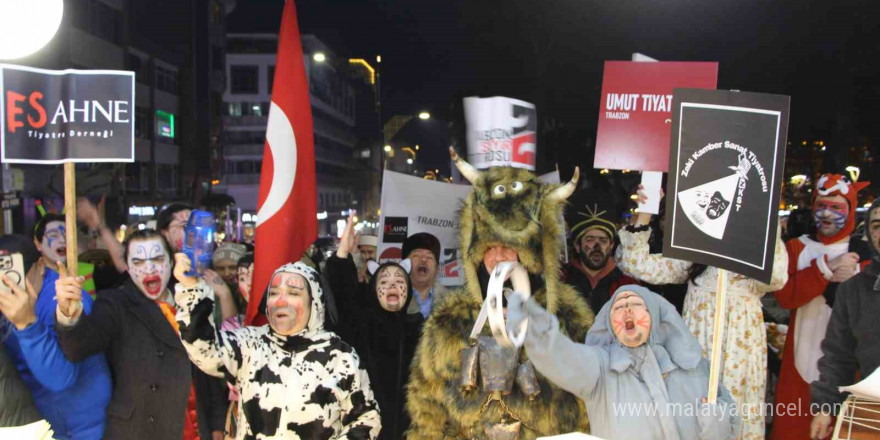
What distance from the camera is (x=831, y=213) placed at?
4.79m

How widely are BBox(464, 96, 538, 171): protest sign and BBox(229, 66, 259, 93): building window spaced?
66.2 metres

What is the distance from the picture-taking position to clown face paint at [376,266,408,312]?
4.25m

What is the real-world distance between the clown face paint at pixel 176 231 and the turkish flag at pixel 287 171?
0.60 meters

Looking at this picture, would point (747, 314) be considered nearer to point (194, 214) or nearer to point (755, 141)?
point (755, 141)

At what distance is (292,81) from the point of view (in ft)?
17.7

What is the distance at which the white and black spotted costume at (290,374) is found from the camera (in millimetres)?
3199

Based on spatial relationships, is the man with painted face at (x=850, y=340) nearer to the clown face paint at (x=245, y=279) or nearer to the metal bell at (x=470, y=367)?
the metal bell at (x=470, y=367)

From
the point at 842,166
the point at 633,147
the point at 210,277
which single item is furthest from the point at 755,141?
the point at 842,166

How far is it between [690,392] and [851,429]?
635 millimetres

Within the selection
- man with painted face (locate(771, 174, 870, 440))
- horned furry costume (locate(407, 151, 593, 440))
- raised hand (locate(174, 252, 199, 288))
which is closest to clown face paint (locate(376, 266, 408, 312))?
horned furry costume (locate(407, 151, 593, 440))

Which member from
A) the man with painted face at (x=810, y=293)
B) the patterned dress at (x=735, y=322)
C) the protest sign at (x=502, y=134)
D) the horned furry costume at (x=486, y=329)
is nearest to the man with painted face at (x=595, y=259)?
the patterned dress at (x=735, y=322)

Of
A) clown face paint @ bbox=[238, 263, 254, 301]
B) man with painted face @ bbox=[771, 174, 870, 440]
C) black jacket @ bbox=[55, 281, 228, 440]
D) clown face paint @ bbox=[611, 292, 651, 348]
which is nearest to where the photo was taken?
clown face paint @ bbox=[611, 292, 651, 348]

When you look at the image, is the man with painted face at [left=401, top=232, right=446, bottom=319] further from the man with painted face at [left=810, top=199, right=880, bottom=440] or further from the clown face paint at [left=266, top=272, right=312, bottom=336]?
the man with painted face at [left=810, top=199, right=880, bottom=440]

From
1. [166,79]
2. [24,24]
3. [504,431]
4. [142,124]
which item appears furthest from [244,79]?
[504,431]
